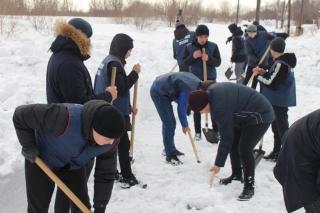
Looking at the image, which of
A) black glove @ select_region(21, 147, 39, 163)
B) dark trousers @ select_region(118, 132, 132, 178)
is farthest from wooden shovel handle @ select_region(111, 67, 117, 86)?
black glove @ select_region(21, 147, 39, 163)

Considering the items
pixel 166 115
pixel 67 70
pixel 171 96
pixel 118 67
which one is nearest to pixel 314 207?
pixel 67 70

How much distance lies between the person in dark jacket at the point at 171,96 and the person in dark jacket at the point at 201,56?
0.98 metres

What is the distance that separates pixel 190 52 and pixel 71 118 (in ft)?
12.3

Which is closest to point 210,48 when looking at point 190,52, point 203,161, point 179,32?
point 190,52

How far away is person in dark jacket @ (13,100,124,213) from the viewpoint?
2279 mm

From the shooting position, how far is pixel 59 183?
2621 mm

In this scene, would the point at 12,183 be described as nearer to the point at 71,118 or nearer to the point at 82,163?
the point at 82,163

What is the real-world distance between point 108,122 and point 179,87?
7.94ft

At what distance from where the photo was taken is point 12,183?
416cm

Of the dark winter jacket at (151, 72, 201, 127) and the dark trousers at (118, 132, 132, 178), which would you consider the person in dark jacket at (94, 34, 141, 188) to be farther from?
the dark winter jacket at (151, 72, 201, 127)

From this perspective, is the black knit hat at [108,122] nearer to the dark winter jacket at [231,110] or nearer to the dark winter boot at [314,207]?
the dark winter boot at [314,207]

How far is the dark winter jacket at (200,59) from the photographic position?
18.9 feet

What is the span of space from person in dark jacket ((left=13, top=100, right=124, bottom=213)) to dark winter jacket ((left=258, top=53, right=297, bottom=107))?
2.87 meters

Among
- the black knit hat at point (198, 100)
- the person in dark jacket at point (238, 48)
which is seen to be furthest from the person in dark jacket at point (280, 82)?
the person in dark jacket at point (238, 48)
